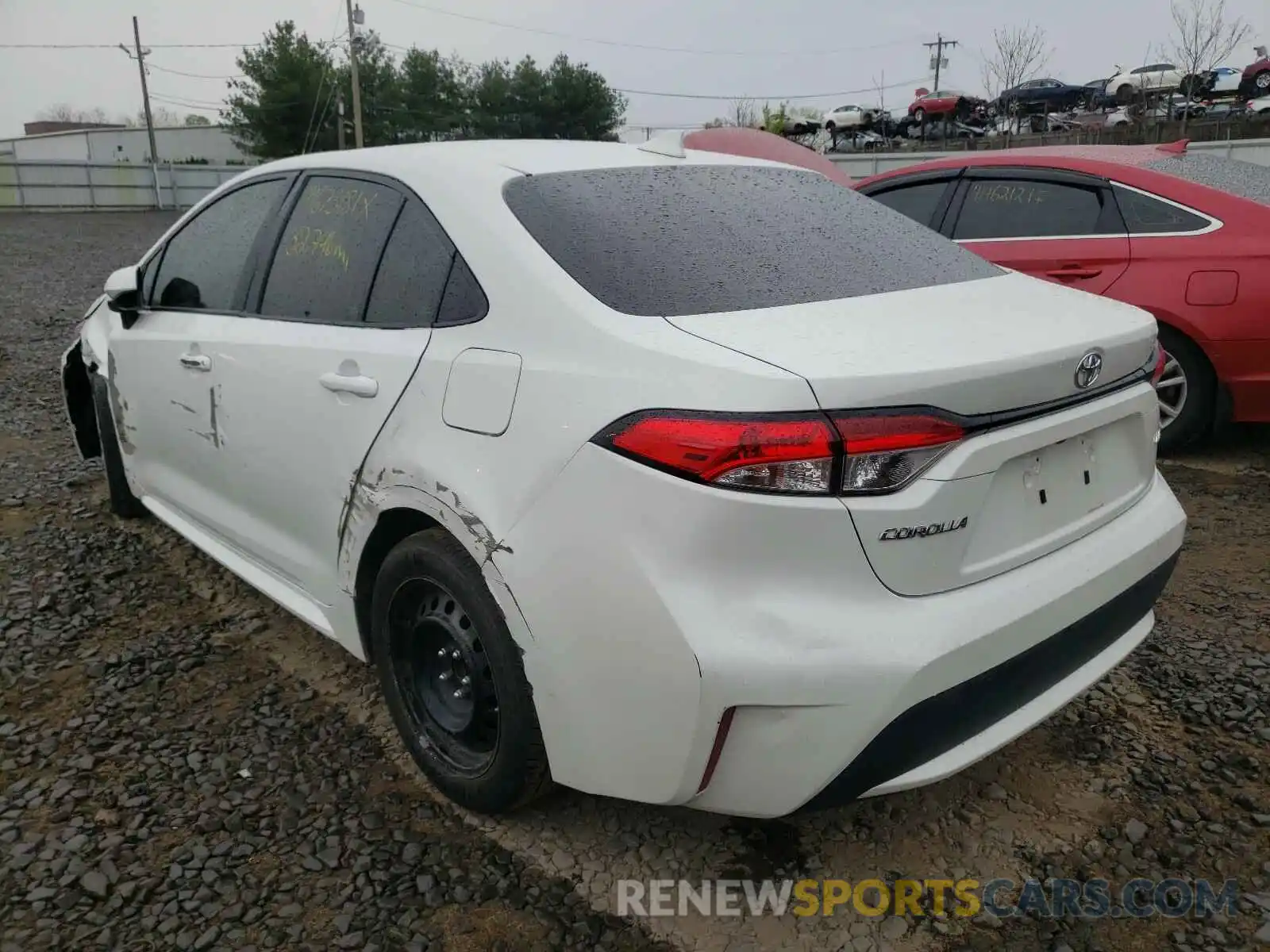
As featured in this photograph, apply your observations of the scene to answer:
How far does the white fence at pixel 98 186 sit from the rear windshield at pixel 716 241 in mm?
33892

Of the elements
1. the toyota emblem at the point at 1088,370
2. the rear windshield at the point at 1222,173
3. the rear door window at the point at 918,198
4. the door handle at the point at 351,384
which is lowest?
the door handle at the point at 351,384

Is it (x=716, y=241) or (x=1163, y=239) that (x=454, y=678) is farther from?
(x=1163, y=239)

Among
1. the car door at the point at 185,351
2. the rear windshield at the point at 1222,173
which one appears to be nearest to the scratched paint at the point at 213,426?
the car door at the point at 185,351

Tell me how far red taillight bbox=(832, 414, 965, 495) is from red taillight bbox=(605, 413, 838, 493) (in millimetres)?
39

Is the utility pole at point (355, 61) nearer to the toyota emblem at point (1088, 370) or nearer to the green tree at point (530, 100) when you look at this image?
the green tree at point (530, 100)

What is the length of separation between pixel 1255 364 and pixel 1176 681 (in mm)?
2212

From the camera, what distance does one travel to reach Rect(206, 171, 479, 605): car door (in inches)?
91.3

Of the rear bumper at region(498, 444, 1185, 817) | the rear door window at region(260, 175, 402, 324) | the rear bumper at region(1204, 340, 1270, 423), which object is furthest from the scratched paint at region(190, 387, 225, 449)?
the rear bumper at region(1204, 340, 1270, 423)

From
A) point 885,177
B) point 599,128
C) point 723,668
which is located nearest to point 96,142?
point 599,128

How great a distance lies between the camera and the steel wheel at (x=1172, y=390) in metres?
4.55

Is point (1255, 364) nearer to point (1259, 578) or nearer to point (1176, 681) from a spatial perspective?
point (1259, 578)

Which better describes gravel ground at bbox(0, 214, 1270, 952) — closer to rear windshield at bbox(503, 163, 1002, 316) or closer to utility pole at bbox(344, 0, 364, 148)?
rear windshield at bbox(503, 163, 1002, 316)

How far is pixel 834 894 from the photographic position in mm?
2102

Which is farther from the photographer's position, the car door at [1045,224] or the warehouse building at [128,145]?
the warehouse building at [128,145]
